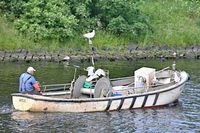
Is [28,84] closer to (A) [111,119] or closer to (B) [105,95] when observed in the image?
(B) [105,95]

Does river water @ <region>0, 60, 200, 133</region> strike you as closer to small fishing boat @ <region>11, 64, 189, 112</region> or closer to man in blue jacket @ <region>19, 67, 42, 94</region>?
small fishing boat @ <region>11, 64, 189, 112</region>

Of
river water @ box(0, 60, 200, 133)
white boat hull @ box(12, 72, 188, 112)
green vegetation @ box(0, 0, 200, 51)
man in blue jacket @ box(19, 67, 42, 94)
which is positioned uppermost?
green vegetation @ box(0, 0, 200, 51)

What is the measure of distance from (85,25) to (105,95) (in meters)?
25.5

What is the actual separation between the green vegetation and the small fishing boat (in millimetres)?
19971

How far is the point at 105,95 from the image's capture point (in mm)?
29859

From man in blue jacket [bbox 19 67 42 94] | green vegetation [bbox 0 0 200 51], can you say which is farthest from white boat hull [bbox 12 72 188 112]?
green vegetation [bbox 0 0 200 51]

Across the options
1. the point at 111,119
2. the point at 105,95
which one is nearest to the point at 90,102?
the point at 105,95

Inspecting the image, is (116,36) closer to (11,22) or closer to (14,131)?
(11,22)

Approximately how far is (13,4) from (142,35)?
13097 mm

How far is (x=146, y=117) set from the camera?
94.0 ft

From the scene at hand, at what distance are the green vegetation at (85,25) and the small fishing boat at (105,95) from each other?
65.5ft

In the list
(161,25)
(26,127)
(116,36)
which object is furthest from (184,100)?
(161,25)

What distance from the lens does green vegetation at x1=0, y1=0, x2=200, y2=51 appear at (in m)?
51.6

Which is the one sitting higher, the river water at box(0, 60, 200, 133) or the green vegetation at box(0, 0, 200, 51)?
the green vegetation at box(0, 0, 200, 51)
